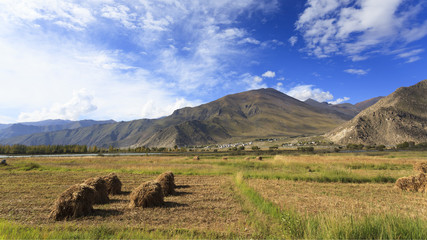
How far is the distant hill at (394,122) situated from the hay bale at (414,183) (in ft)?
402

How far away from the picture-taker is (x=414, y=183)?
18391mm

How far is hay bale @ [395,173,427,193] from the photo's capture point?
18.2 meters

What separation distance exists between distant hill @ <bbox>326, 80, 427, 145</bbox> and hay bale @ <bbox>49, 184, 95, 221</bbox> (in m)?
145

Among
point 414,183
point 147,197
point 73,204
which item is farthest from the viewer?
point 414,183

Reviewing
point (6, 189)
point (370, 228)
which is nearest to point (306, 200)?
point (370, 228)

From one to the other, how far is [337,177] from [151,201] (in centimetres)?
2067

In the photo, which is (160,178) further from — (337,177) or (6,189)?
(337,177)

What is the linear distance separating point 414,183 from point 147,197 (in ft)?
72.8

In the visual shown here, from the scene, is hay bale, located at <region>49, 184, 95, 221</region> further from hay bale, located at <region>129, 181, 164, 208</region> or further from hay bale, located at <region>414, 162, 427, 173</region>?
hay bale, located at <region>414, 162, 427, 173</region>

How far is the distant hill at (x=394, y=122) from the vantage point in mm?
114688

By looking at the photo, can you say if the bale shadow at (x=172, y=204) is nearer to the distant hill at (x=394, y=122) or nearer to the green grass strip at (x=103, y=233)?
the green grass strip at (x=103, y=233)

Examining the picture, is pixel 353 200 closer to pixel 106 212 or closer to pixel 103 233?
pixel 103 233

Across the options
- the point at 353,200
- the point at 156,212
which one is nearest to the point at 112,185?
the point at 156,212

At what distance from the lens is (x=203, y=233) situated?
897 cm
